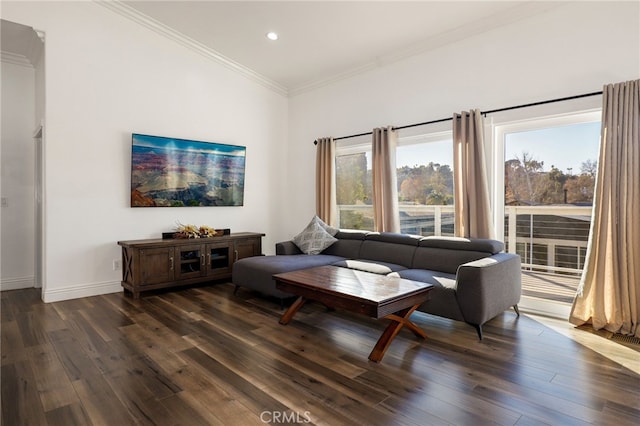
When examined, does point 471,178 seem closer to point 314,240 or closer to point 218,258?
point 314,240

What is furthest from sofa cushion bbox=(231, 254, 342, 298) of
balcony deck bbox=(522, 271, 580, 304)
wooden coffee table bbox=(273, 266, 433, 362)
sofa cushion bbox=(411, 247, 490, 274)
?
balcony deck bbox=(522, 271, 580, 304)

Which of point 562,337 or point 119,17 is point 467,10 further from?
point 119,17

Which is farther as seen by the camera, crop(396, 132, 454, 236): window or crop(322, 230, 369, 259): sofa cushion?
crop(322, 230, 369, 259): sofa cushion

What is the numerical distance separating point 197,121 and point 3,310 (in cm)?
312

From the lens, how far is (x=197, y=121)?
5000 mm

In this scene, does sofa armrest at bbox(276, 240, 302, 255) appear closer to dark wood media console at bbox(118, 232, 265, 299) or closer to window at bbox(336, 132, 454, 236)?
dark wood media console at bbox(118, 232, 265, 299)

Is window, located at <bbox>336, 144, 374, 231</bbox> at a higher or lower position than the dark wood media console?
higher

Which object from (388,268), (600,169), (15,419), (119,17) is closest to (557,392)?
(388,268)

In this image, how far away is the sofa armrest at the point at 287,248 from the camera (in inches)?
183

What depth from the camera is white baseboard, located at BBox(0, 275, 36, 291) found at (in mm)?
4363

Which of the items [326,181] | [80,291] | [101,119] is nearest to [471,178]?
[326,181]

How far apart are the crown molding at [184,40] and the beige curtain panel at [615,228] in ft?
15.1

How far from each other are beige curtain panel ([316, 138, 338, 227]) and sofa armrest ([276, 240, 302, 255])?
0.83 meters

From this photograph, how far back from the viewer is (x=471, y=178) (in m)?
3.85
